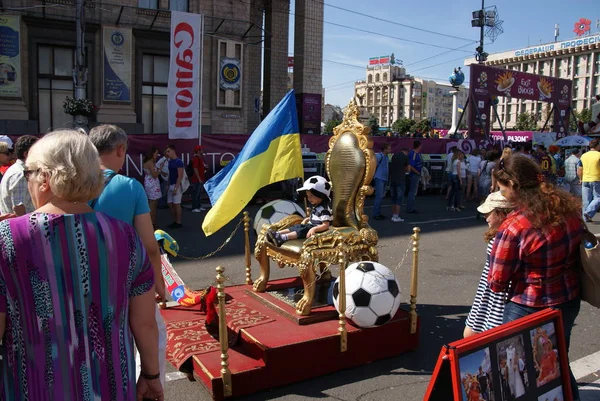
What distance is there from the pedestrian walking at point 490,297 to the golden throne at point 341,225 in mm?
1790

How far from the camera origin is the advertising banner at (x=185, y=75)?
1474 centimetres

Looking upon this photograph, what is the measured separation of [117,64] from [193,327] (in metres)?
17.1

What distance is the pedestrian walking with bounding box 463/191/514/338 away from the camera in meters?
3.36

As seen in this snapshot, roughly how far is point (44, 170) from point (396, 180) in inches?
448

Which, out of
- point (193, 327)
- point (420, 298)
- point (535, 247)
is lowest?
point (420, 298)

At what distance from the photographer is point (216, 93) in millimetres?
21656

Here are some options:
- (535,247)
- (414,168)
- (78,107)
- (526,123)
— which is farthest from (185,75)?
(526,123)

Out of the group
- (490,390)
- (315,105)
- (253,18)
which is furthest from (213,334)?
(253,18)

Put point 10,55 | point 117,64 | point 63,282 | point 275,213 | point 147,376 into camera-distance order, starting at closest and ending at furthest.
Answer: point 63,282, point 147,376, point 275,213, point 10,55, point 117,64

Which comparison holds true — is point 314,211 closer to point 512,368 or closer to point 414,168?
point 512,368

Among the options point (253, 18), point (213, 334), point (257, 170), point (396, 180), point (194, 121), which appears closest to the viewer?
point (213, 334)

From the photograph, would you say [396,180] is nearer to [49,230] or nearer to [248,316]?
[248,316]

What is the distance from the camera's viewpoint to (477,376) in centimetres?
250

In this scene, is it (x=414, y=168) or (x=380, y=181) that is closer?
(x=380, y=181)
